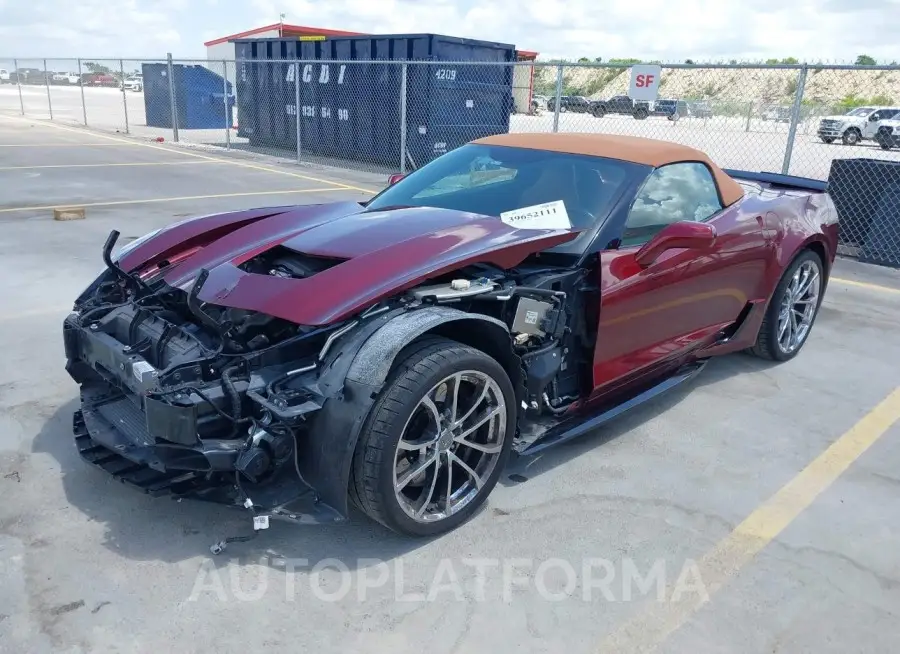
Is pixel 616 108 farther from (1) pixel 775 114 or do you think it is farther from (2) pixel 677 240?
(2) pixel 677 240

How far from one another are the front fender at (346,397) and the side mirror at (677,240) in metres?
1.24

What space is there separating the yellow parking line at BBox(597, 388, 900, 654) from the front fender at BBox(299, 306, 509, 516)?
1052mm

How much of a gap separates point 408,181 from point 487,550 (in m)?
2.31

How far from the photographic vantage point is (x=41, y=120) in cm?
2442

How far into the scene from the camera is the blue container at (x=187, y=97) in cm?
2161

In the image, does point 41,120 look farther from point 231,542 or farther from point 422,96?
point 231,542

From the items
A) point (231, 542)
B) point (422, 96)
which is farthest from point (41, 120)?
point (231, 542)

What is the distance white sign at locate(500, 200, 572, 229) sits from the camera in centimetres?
359

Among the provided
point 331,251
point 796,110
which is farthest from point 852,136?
point 331,251

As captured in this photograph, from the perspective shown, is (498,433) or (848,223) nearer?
(498,433)

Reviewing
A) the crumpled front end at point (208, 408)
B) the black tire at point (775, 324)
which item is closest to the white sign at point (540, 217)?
the crumpled front end at point (208, 408)

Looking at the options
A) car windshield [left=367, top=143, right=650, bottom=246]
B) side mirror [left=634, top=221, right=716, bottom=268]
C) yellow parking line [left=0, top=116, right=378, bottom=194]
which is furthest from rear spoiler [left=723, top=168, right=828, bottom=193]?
yellow parking line [left=0, top=116, right=378, bottom=194]

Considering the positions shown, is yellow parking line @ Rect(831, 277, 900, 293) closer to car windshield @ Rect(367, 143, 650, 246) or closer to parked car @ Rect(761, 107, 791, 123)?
car windshield @ Rect(367, 143, 650, 246)

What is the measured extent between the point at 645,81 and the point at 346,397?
9.32 m
